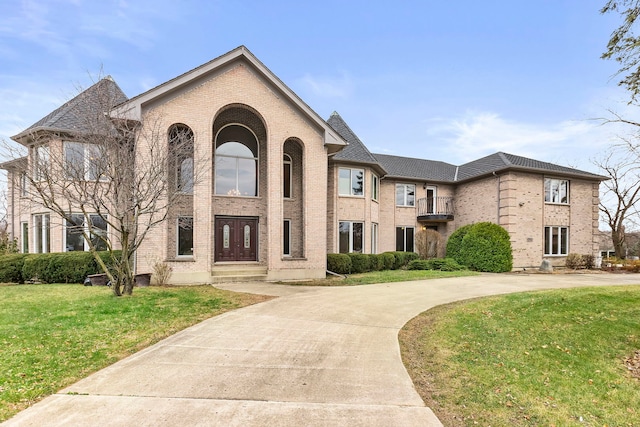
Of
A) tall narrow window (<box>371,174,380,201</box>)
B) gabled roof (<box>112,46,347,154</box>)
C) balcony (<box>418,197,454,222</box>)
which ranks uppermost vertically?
gabled roof (<box>112,46,347,154</box>)

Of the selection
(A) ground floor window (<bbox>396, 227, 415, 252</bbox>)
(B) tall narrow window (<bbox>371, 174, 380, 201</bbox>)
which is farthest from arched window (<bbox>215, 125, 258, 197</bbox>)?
(A) ground floor window (<bbox>396, 227, 415, 252</bbox>)

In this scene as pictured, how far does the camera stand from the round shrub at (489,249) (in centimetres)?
1789

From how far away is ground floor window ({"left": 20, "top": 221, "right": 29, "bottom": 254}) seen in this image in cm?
1662

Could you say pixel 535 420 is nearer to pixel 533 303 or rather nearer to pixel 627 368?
pixel 627 368

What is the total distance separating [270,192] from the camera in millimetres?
13945

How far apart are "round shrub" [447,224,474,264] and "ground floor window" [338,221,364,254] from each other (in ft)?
18.1

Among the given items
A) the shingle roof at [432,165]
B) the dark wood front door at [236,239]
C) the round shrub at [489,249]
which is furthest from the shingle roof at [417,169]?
the dark wood front door at [236,239]

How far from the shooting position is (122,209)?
8.80 metres

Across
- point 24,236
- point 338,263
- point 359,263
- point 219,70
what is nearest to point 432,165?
point 359,263

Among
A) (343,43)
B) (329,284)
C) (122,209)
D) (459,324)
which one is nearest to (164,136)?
(122,209)

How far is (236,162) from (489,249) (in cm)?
1391

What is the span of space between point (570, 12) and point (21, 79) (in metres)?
20.5

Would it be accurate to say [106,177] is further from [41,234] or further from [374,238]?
[374,238]

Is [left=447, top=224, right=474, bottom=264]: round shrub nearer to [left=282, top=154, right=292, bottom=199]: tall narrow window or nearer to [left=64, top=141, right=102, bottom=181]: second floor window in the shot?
[left=282, top=154, right=292, bottom=199]: tall narrow window
